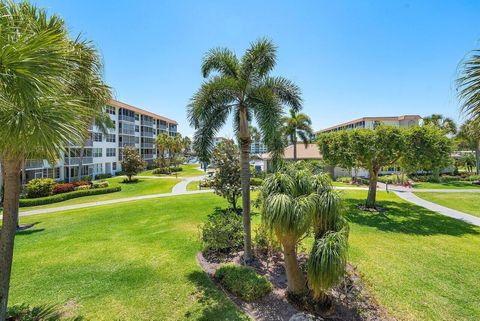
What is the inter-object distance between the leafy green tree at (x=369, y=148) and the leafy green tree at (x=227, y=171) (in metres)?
8.07

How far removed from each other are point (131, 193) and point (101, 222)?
13.8m

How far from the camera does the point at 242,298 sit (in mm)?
7641

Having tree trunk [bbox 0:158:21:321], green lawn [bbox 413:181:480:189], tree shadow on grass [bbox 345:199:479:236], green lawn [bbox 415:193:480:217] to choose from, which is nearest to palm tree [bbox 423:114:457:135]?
green lawn [bbox 413:181:480:189]

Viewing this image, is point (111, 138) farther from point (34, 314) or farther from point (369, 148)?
point (34, 314)

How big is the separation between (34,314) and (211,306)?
4.68 metres

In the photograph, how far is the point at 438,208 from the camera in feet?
69.3

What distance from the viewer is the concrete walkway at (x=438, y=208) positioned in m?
17.5

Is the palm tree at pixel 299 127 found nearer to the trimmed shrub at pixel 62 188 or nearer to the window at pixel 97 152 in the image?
the trimmed shrub at pixel 62 188

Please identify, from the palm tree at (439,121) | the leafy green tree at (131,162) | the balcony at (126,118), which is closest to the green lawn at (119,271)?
the leafy green tree at (131,162)

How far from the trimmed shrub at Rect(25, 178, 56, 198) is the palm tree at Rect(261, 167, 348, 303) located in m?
27.6

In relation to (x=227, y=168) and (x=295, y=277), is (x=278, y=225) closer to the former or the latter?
(x=295, y=277)

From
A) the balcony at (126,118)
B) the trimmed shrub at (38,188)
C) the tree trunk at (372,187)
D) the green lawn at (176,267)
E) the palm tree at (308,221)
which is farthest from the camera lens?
the balcony at (126,118)

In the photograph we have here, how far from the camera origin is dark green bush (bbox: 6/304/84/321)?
6.49m

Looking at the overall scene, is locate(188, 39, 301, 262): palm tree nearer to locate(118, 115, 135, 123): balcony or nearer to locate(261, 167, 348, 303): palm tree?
locate(261, 167, 348, 303): palm tree
